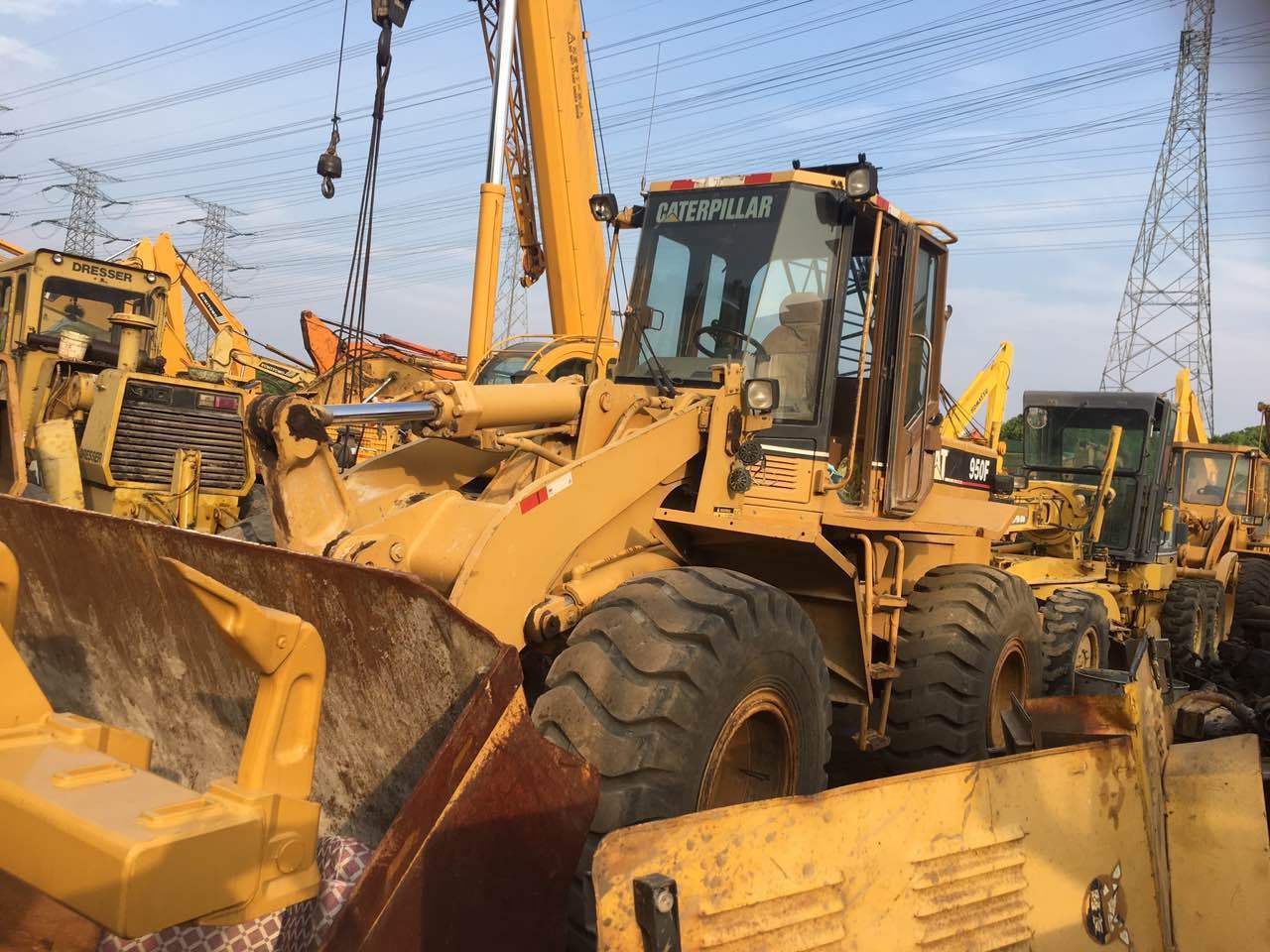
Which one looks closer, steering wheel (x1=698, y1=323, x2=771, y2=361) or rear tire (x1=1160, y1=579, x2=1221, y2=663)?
steering wheel (x1=698, y1=323, x2=771, y2=361)

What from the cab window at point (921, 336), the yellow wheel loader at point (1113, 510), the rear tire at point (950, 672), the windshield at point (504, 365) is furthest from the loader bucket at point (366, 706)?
the yellow wheel loader at point (1113, 510)

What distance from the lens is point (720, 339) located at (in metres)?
5.09

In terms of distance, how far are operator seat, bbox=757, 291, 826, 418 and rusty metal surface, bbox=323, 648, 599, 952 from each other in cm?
271

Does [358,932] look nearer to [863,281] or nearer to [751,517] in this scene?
[751,517]

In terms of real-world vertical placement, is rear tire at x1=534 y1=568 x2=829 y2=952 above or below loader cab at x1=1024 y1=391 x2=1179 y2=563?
below

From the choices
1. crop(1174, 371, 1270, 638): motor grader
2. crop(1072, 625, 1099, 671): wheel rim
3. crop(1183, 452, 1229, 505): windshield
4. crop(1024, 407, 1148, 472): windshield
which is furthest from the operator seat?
crop(1183, 452, 1229, 505): windshield

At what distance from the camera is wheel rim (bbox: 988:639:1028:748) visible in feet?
18.4

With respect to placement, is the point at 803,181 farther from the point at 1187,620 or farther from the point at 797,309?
the point at 1187,620

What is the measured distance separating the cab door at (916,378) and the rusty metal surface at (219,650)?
3.14 metres

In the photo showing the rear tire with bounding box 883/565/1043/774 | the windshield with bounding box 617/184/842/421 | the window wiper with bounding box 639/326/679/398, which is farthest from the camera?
the rear tire with bounding box 883/565/1043/774

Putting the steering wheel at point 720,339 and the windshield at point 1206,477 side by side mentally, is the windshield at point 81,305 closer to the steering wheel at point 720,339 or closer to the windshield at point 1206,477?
the steering wheel at point 720,339

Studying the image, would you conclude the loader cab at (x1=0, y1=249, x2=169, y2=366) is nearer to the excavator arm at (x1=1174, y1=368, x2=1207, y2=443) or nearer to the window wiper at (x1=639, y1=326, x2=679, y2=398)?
the window wiper at (x1=639, y1=326, x2=679, y2=398)

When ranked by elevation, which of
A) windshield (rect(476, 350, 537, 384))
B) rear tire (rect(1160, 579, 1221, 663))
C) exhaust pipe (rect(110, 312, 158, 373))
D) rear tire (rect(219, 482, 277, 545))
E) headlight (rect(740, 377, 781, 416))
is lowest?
rear tire (rect(1160, 579, 1221, 663))

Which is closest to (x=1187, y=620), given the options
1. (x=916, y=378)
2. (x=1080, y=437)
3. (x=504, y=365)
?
(x=1080, y=437)
